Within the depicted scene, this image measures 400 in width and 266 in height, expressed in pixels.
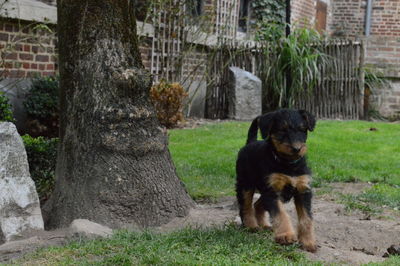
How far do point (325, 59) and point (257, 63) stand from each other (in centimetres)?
174

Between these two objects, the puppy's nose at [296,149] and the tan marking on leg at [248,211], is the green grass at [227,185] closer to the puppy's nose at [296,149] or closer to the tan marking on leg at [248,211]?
the tan marking on leg at [248,211]

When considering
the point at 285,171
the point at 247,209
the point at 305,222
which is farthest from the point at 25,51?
the point at 305,222

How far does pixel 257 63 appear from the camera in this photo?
1456 cm

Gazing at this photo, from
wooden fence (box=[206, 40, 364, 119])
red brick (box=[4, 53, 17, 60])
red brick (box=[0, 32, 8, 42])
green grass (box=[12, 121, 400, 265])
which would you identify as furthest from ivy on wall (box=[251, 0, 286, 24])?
red brick (box=[0, 32, 8, 42])

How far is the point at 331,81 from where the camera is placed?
1488 centimetres

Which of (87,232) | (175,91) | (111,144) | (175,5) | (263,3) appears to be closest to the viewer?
(87,232)

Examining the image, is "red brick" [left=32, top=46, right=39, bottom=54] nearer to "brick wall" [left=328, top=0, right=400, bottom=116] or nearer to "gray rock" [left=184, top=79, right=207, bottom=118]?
"gray rock" [left=184, top=79, right=207, bottom=118]

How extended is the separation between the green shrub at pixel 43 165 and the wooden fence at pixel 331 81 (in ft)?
27.9

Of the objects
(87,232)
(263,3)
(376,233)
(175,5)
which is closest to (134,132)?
(87,232)

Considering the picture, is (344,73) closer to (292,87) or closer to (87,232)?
(292,87)

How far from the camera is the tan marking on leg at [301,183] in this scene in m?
4.16

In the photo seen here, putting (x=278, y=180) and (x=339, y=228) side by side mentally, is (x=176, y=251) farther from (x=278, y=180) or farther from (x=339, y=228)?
(x=339, y=228)

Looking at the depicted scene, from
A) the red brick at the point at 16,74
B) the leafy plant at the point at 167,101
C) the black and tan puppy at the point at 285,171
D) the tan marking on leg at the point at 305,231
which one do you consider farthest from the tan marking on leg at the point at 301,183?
the leafy plant at the point at 167,101

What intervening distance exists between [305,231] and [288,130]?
75cm
